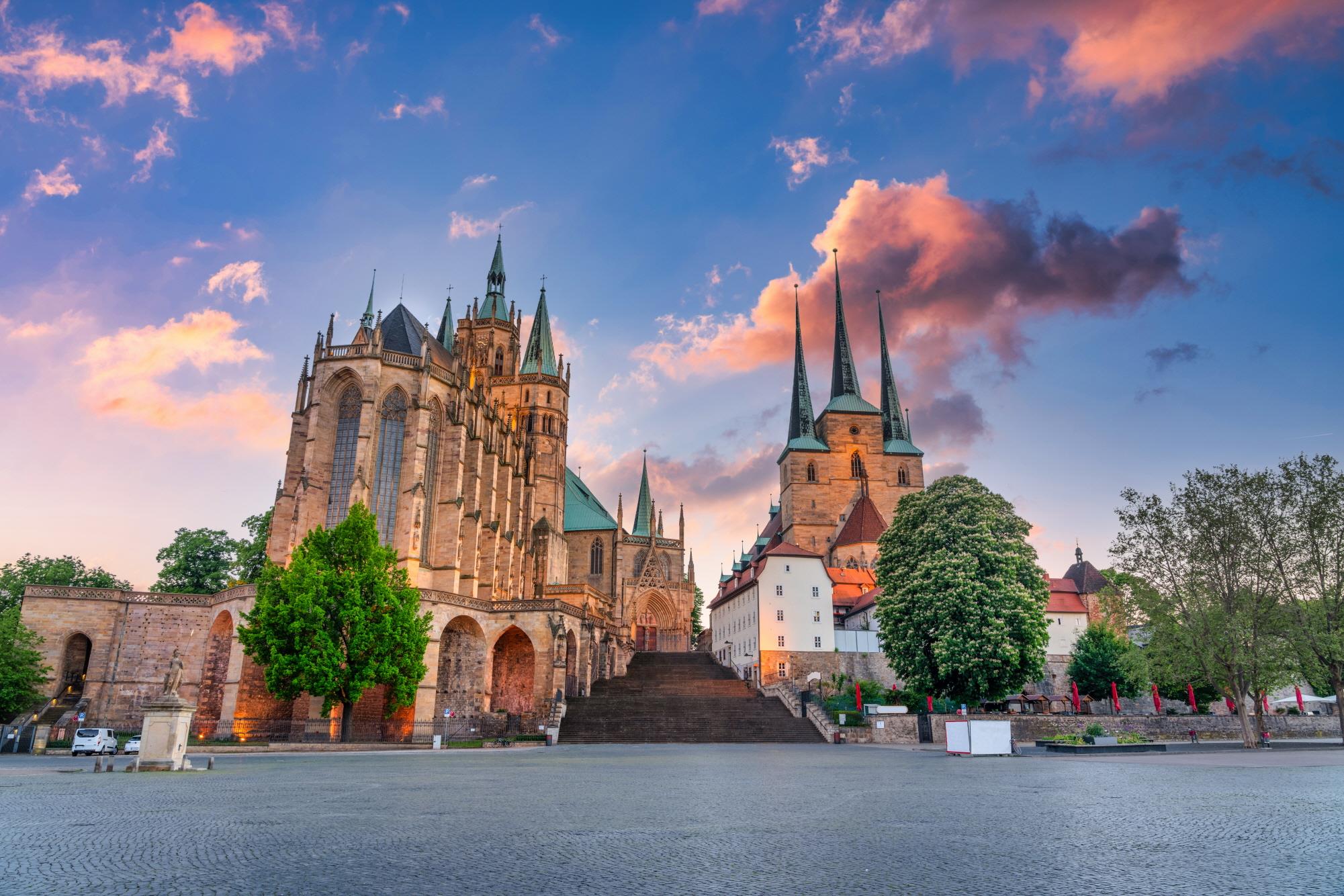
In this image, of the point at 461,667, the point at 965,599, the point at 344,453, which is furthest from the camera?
the point at 344,453

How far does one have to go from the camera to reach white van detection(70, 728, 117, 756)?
2755 centimetres

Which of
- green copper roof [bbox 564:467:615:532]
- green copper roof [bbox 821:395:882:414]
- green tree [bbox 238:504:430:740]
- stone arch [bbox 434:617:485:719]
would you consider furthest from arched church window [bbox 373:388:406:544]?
green copper roof [bbox 821:395:882:414]

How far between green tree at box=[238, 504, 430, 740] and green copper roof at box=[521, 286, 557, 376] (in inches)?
1477

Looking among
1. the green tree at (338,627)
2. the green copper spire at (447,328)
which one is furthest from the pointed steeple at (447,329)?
the green tree at (338,627)

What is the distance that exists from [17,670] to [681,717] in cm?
2894

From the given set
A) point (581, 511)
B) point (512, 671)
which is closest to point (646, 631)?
point (581, 511)

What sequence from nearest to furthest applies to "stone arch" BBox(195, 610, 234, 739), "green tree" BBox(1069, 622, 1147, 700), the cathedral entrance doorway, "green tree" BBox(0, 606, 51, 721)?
"green tree" BBox(0, 606, 51, 721), "stone arch" BBox(195, 610, 234, 739), "green tree" BBox(1069, 622, 1147, 700), the cathedral entrance doorway

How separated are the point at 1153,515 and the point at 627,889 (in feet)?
108

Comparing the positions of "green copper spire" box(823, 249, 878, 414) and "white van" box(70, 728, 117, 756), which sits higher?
"green copper spire" box(823, 249, 878, 414)

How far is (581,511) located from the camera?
73.1 m

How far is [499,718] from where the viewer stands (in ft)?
134

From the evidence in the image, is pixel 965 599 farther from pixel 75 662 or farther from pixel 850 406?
pixel 850 406

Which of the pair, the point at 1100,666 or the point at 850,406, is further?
the point at 850,406

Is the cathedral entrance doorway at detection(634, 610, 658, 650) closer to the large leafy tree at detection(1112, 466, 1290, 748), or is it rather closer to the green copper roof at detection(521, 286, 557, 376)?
the green copper roof at detection(521, 286, 557, 376)
